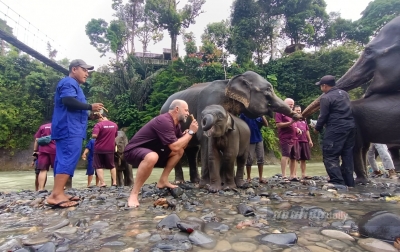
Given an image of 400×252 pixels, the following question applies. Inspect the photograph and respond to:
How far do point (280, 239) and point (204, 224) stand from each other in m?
0.72

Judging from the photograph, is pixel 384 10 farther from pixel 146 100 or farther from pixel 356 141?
pixel 356 141

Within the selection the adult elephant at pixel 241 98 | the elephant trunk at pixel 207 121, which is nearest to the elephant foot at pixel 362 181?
the adult elephant at pixel 241 98

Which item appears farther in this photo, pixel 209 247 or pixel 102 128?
pixel 102 128

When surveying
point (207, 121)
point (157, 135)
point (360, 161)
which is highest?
point (207, 121)

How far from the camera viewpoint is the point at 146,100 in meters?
26.1

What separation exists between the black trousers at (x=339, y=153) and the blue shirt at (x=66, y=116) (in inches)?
150

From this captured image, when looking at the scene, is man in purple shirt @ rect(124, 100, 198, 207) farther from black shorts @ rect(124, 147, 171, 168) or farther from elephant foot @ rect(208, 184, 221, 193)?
elephant foot @ rect(208, 184, 221, 193)

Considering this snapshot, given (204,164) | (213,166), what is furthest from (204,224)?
(204,164)

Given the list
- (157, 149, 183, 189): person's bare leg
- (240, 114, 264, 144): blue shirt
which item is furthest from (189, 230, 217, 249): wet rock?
(240, 114, 264, 144): blue shirt

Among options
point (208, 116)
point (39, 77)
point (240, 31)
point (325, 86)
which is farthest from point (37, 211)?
point (240, 31)

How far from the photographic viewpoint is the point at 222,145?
473 cm

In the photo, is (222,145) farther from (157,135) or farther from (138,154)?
(138,154)

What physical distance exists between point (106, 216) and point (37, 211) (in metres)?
1.17

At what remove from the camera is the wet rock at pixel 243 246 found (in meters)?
2.18
